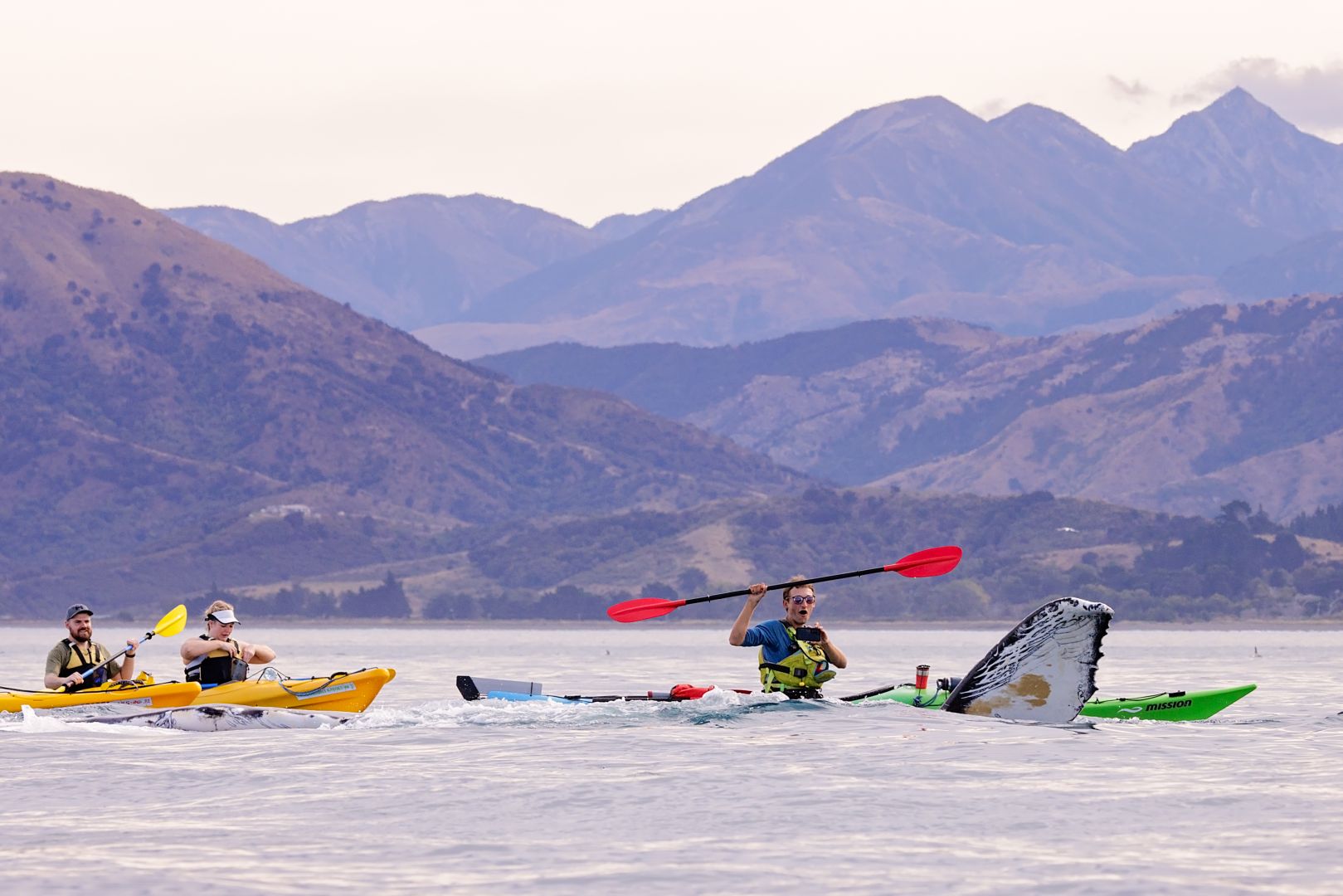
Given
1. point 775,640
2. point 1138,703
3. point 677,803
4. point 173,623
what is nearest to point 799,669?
point 775,640

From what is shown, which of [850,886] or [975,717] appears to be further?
[975,717]

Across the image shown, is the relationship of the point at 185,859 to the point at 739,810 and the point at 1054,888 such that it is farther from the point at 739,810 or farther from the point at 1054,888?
the point at 1054,888

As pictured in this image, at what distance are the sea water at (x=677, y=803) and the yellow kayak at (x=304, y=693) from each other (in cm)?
83

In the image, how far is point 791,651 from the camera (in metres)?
34.1

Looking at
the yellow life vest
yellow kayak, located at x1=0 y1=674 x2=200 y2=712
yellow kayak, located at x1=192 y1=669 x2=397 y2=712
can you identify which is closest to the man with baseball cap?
yellow kayak, located at x1=0 y1=674 x2=200 y2=712

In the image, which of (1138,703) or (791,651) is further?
(1138,703)

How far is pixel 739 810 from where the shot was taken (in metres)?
25.5

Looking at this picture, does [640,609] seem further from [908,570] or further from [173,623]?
[173,623]

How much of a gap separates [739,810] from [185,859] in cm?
678

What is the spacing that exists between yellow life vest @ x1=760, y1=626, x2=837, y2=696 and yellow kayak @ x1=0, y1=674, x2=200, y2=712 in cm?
986

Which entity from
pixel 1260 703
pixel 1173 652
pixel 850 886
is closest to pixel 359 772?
pixel 850 886

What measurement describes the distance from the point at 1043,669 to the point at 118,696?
51.3 feet

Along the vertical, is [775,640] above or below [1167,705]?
above

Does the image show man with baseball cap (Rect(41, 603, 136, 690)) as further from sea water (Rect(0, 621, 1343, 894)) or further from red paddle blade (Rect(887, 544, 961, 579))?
red paddle blade (Rect(887, 544, 961, 579))
